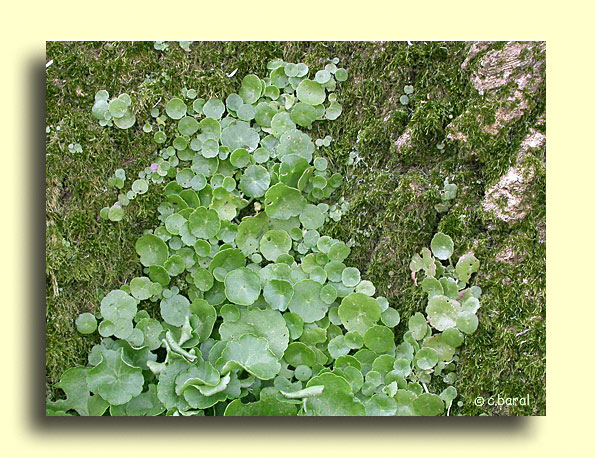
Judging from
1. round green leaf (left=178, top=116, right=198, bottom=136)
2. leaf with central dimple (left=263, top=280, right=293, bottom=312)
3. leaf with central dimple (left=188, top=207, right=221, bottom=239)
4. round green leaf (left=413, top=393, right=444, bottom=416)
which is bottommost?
round green leaf (left=413, top=393, right=444, bottom=416)

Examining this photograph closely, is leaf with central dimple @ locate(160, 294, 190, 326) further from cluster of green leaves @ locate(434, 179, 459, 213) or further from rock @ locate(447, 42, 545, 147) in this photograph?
rock @ locate(447, 42, 545, 147)

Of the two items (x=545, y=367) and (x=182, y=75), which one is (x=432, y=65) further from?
(x=545, y=367)

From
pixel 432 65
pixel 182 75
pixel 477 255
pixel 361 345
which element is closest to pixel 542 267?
pixel 477 255

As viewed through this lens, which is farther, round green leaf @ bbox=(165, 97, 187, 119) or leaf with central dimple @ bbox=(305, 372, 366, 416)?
round green leaf @ bbox=(165, 97, 187, 119)

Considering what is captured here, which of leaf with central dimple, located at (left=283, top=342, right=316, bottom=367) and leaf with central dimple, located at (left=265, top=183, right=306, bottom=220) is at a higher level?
leaf with central dimple, located at (left=265, top=183, right=306, bottom=220)

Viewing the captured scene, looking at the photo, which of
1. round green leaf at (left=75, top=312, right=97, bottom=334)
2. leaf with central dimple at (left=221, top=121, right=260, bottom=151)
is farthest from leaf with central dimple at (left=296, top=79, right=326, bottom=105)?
round green leaf at (left=75, top=312, right=97, bottom=334)

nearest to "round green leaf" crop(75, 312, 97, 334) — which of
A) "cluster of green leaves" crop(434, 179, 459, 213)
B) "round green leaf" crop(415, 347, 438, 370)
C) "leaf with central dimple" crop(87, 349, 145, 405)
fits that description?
"leaf with central dimple" crop(87, 349, 145, 405)

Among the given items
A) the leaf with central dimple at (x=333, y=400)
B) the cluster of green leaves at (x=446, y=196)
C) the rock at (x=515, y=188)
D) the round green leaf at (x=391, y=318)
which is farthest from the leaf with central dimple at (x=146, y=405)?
the rock at (x=515, y=188)

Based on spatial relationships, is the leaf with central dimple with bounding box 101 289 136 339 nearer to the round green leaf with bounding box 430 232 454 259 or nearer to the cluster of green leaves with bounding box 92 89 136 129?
the cluster of green leaves with bounding box 92 89 136 129
